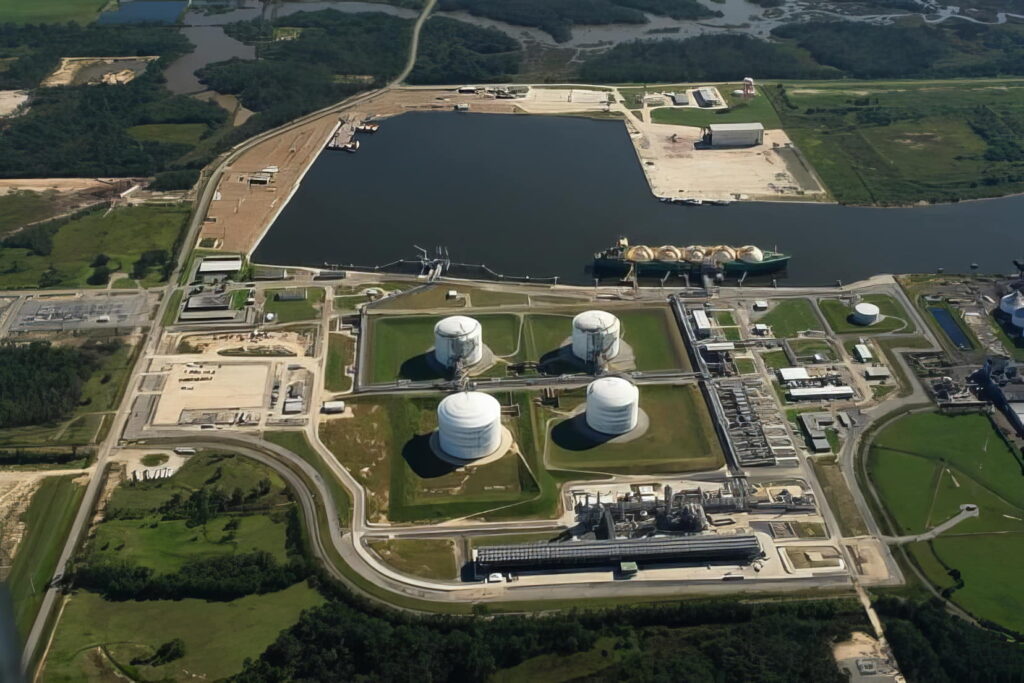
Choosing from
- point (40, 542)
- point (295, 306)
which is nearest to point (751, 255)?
point (295, 306)

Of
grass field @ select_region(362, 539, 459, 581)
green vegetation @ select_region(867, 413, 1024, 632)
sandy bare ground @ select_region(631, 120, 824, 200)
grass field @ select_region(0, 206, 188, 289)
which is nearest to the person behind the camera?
green vegetation @ select_region(867, 413, 1024, 632)

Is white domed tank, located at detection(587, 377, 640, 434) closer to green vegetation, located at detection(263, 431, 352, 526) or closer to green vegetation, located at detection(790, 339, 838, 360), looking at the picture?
green vegetation, located at detection(790, 339, 838, 360)

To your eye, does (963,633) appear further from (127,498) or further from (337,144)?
(337,144)

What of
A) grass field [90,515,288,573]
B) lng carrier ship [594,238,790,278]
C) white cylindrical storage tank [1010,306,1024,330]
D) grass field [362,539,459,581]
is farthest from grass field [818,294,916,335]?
grass field [90,515,288,573]

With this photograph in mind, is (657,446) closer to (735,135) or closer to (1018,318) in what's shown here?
(1018,318)

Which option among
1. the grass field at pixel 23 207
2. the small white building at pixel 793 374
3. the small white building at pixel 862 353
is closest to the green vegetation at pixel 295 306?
the grass field at pixel 23 207
